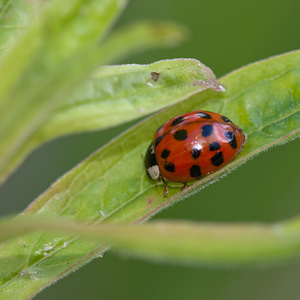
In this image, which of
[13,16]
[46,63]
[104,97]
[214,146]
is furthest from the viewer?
[214,146]

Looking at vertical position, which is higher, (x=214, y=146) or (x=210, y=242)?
(x=210, y=242)

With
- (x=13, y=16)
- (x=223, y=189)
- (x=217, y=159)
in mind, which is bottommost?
(x=223, y=189)

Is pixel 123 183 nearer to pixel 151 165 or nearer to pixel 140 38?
pixel 151 165

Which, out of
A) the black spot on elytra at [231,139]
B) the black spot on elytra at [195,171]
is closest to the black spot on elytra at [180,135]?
the black spot on elytra at [195,171]

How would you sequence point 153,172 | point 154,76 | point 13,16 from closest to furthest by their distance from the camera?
point 154,76 < point 13,16 < point 153,172

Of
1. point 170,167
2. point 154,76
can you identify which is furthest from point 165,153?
point 154,76

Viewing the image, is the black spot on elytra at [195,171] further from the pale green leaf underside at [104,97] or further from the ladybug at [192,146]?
the pale green leaf underside at [104,97]

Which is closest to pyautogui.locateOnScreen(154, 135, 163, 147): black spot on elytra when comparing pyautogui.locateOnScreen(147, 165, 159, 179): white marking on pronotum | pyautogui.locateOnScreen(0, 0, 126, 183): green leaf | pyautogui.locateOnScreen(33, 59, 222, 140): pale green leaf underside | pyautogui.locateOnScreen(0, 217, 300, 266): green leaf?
pyautogui.locateOnScreen(147, 165, 159, 179): white marking on pronotum
